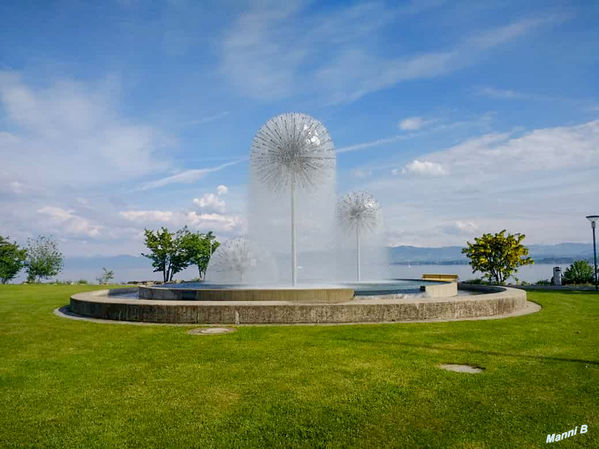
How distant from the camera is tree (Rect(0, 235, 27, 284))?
54.8 meters

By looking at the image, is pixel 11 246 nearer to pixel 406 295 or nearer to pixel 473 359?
pixel 406 295

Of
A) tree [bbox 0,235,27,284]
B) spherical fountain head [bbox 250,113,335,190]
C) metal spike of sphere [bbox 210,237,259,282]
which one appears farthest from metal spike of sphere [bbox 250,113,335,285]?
tree [bbox 0,235,27,284]

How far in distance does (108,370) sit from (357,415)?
5061 millimetres

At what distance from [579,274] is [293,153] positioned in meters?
29.6

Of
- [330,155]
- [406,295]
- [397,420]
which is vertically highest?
[330,155]

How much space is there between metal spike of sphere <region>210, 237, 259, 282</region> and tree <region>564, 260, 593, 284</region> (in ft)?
85.4

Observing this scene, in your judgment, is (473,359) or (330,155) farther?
(330,155)

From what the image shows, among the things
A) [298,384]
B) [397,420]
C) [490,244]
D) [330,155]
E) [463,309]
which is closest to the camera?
[397,420]

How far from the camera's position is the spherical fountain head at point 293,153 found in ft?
67.4

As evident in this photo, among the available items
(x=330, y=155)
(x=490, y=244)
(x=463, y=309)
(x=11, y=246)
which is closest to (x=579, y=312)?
(x=463, y=309)

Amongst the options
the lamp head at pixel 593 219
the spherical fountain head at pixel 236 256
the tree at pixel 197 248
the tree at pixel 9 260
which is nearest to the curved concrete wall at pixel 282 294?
the spherical fountain head at pixel 236 256

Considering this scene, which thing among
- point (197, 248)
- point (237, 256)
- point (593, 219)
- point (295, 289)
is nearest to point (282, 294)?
point (295, 289)

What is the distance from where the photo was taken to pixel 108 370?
847cm

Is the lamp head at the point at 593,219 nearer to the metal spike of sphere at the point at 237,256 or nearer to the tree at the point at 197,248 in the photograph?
the metal spike of sphere at the point at 237,256
